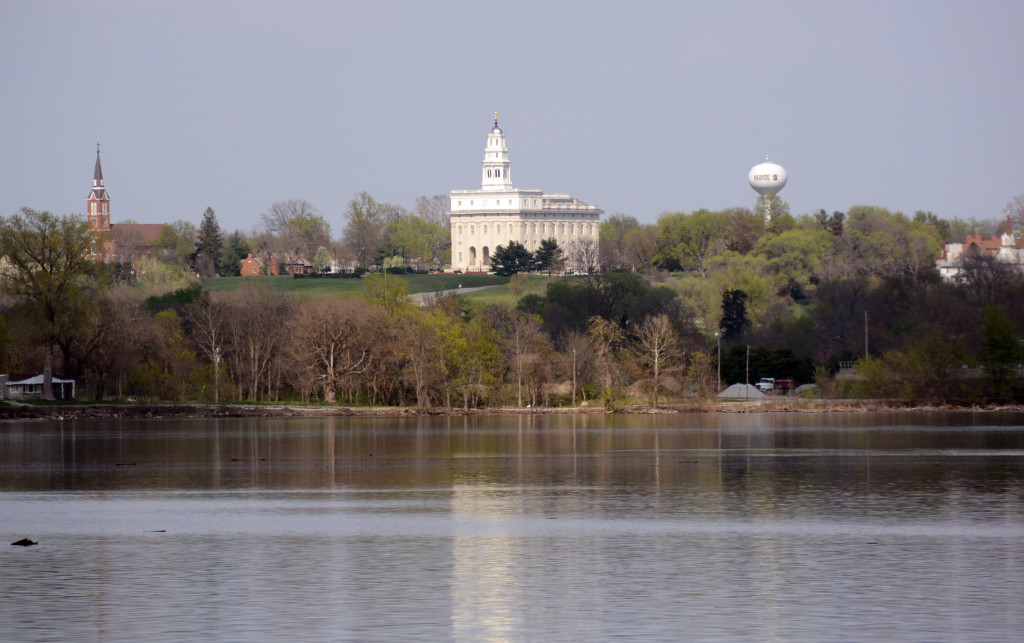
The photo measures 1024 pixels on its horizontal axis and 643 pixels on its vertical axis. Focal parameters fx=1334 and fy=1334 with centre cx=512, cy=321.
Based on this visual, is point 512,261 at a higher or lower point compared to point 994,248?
lower

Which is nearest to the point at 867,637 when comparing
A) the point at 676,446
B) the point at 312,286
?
the point at 676,446

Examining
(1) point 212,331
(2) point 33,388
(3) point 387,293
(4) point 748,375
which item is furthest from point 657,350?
(2) point 33,388

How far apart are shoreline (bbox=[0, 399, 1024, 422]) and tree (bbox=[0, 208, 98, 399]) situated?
4242 mm

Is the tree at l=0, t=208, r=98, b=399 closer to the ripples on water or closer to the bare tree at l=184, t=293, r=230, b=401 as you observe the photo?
the bare tree at l=184, t=293, r=230, b=401

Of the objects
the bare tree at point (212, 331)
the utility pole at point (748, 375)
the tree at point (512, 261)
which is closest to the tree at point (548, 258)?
the tree at point (512, 261)

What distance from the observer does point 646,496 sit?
3466cm

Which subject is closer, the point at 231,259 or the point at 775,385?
the point at 775,385

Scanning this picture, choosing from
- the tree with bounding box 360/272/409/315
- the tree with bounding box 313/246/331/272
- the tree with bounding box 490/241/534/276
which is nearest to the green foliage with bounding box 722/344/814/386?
the tree with bounding box 360/272/409/315

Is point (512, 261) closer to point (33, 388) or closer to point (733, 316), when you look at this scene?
point (733, 316)

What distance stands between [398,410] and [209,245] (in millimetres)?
109545

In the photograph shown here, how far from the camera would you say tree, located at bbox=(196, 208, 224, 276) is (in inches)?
7210

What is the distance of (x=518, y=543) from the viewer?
2617cm

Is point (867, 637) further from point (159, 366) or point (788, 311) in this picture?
point (788, 311)

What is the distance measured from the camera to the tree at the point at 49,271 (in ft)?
254
